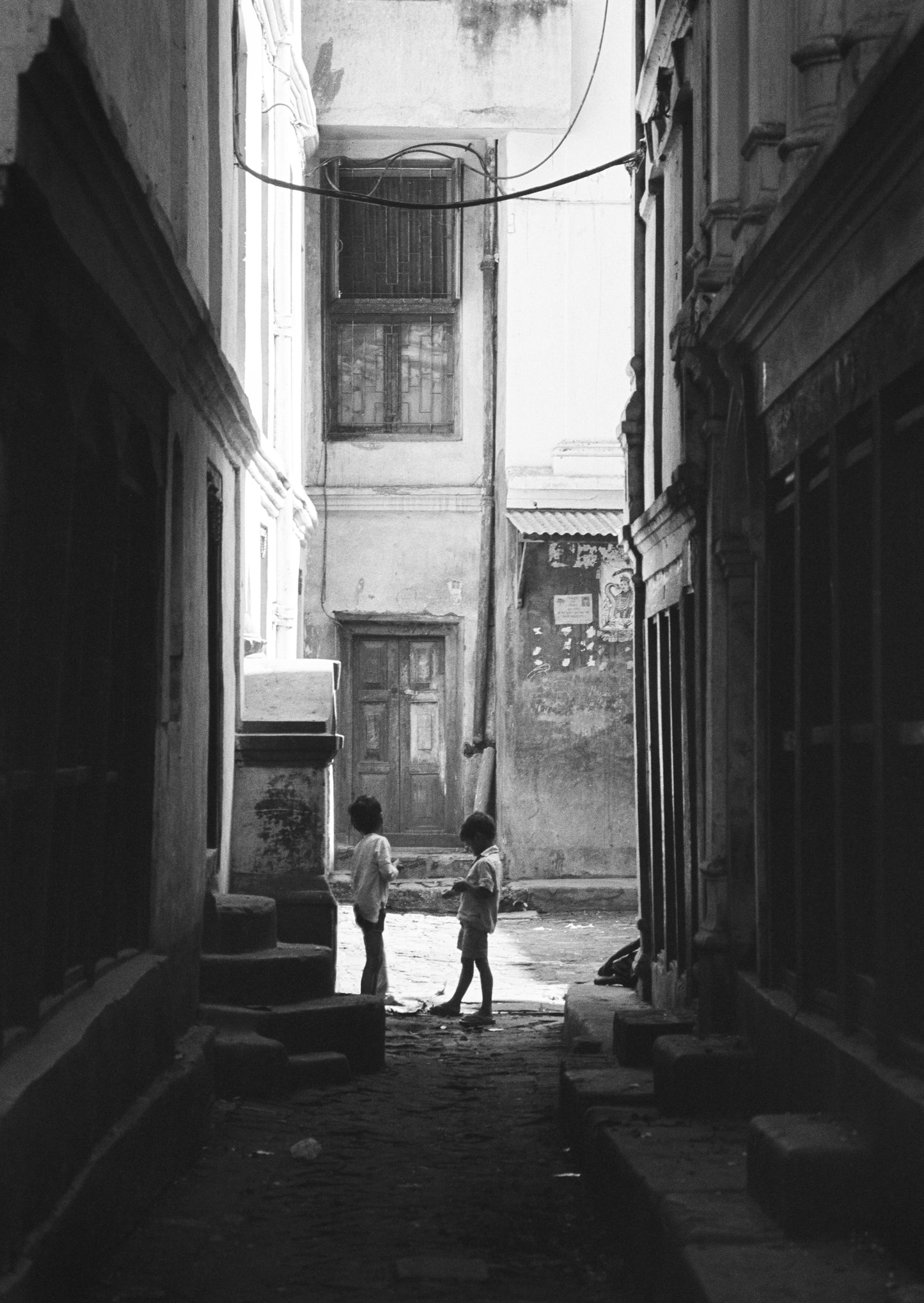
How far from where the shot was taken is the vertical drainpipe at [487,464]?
62.0 ft

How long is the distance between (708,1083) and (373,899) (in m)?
4.80

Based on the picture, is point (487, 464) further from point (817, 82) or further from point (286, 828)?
point (817, 82)

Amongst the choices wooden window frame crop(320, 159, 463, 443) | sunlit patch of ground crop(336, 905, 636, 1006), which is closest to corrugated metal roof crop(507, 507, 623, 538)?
wooden window frame crop(320, 159, 463, 443)

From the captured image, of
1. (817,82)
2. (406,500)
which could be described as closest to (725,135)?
(817,82)

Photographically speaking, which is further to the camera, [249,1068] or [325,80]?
[325,80]

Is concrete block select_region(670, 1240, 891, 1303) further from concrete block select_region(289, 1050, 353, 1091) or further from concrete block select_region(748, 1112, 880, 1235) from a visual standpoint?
concrete block select_region(289, 1050, 353, 1091)

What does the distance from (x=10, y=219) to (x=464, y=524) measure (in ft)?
49.4

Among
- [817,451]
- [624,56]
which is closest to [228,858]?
[817,451]

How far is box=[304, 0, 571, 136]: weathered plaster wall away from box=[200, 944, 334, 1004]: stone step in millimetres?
11849

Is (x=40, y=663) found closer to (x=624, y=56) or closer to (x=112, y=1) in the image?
(x=112, y=1)

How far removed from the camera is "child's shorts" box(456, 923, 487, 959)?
11.5m

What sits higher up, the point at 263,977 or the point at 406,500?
the point at 406,500

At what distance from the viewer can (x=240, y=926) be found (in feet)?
29.9

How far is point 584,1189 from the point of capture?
679 centimetres
